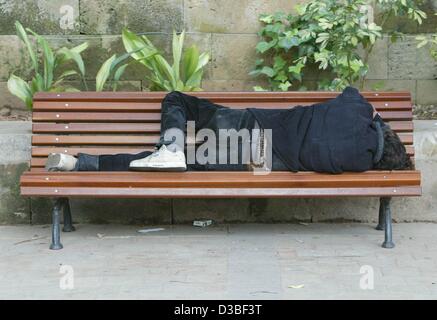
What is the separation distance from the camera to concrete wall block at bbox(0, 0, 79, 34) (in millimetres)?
6293

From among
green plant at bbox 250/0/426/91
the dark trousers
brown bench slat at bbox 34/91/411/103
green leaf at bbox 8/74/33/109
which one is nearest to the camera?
the dark trousers

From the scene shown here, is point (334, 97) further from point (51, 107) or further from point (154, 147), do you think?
point (51, 107)

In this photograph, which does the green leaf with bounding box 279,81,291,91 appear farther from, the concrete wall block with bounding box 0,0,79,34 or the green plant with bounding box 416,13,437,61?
the concrete wall block with bounding box 0,0,79,34

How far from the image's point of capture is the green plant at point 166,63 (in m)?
5.47

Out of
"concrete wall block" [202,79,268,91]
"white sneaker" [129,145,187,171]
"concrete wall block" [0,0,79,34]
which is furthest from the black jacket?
"concrete wall block" [0,0,79,34]

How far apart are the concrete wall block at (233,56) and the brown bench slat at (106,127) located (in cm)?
154

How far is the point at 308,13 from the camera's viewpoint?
5922 mm

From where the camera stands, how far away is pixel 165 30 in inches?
249

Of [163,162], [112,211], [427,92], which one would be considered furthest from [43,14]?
[427,92]

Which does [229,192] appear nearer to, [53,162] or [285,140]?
[285,140]

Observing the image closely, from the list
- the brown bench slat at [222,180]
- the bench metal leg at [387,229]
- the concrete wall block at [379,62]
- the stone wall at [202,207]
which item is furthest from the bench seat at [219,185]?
the concrete wall block at [379,62]

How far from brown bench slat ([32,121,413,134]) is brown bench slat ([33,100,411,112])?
100mm

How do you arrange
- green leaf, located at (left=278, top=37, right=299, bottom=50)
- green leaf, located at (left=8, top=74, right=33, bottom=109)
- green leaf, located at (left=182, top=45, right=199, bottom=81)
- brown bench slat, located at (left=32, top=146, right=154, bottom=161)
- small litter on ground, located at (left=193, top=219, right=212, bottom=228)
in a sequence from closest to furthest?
brown bench slat, located at (left=32, top=146, right=154, bottom=161), small litter on ground, located at (left=193, top=219, right=212, bottom=228), green leaf, located at (left=8, top=74, right=33, bottom=109), green leaf, located at (left=182, top=45, right=199, bottom=81), green leaf, located at (left=278, top=37, right=299, bottom=50)
